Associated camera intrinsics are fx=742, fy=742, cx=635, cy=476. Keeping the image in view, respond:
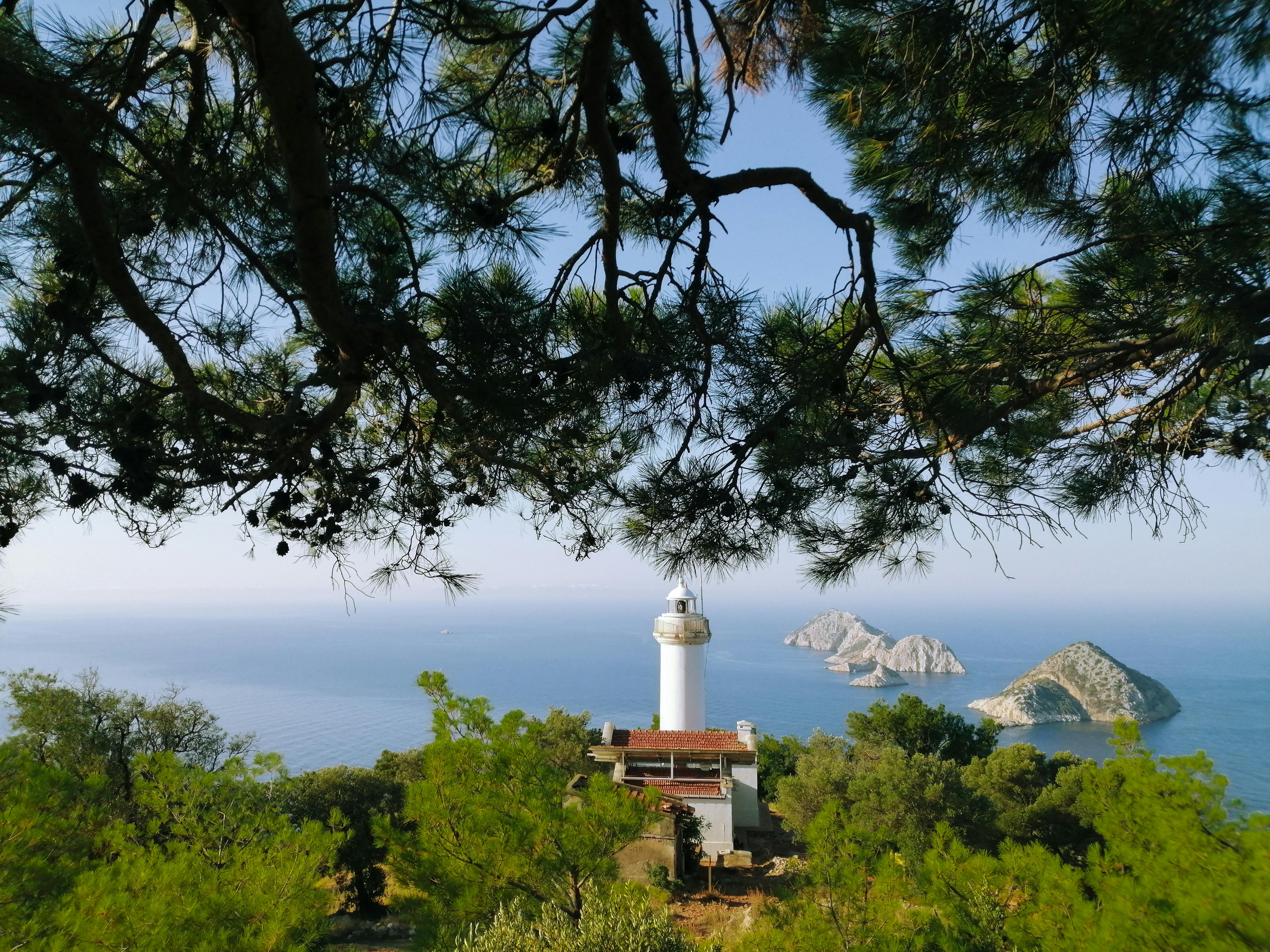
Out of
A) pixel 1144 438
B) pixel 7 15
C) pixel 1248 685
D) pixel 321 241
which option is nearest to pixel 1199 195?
pixel 1144 438

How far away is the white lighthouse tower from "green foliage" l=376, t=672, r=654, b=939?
14113mm

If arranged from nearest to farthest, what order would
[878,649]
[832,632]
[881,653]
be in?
[881,653] → [878,649] → [832,632]

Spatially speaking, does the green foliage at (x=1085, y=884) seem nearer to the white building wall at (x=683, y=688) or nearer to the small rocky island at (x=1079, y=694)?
the white building wall at (x=683, y=688)

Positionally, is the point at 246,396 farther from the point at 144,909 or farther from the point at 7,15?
the point at 144,909

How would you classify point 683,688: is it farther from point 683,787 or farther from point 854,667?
point 854,667

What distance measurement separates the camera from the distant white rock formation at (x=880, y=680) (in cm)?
4428

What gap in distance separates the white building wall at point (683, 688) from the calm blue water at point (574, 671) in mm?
5869

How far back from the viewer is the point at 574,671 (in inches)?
1929

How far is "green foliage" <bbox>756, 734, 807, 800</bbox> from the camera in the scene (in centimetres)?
1661

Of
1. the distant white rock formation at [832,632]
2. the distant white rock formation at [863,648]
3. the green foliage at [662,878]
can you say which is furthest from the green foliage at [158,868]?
the distant white rock formation at [832,632]

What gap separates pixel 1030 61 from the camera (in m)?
1.88

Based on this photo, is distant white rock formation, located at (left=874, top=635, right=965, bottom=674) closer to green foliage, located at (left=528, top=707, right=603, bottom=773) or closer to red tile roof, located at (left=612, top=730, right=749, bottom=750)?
green foliage, located at (left=528, top=707, right=603, bottom=773)

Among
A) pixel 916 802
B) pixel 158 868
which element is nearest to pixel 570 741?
pixel 916 802

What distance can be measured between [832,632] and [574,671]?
70.1 feet
